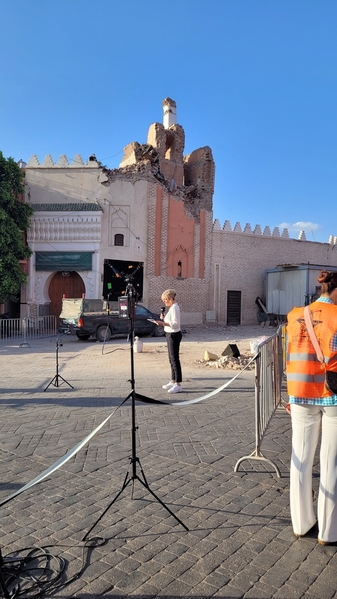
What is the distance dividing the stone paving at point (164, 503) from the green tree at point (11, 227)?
15.2 meters

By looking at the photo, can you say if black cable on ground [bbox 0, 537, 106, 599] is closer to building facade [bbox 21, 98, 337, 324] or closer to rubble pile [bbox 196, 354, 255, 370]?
rubble pile [bbox 196, 354, 255, 370]

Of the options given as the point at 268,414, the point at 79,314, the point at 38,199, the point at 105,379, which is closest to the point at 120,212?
the point at 38,199

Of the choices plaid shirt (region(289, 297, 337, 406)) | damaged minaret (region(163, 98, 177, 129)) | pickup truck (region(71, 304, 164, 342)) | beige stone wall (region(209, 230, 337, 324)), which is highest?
damaged minaret (region(163, 98, 177, 129))

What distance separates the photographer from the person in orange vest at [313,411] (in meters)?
3.15

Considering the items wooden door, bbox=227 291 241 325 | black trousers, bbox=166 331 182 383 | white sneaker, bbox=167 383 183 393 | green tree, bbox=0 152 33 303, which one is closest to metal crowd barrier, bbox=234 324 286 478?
black trousers, bbox=166 331 182 383

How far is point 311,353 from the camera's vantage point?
10.5ft

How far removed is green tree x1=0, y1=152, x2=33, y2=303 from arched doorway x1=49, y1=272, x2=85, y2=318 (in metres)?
2.23

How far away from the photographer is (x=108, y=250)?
987 inches

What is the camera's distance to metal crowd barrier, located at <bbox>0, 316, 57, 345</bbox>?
1931 centimetres

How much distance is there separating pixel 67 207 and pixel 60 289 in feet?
14.8

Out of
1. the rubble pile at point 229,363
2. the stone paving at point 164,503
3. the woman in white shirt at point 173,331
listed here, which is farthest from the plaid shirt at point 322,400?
the rubble pile at point 229,363

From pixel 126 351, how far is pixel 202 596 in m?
13.3

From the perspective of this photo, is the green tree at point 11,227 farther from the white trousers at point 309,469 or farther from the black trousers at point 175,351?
the white trousers at point 309,469

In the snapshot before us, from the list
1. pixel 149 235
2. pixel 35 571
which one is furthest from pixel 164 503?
pixel 149 235
